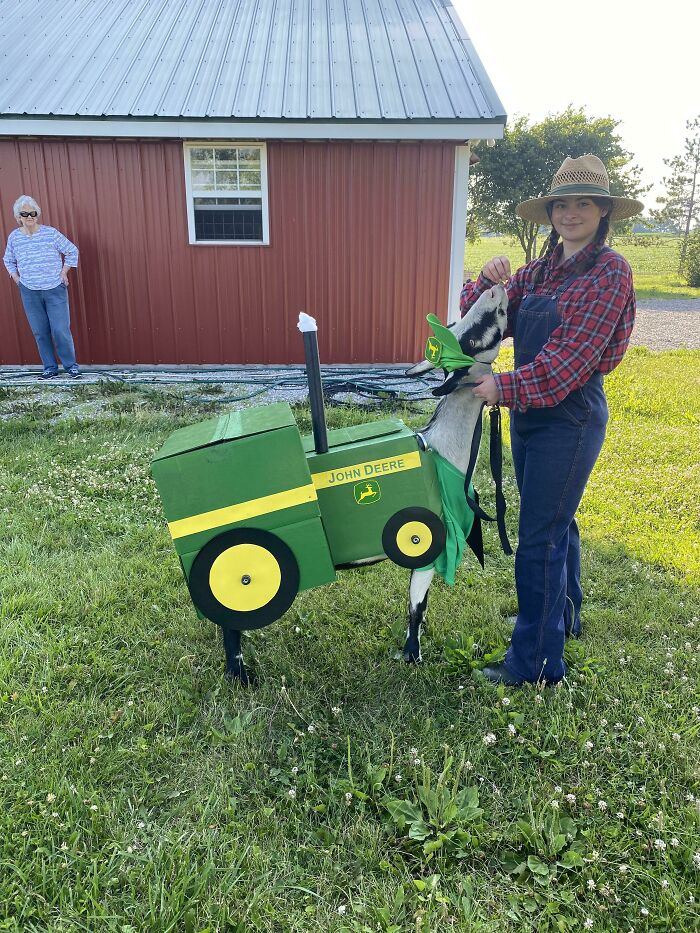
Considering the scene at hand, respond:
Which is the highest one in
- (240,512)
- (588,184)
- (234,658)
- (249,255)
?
(588,184)

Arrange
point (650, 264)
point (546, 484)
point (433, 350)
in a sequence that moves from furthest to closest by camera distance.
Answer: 1. point (650, 264)
2. point (546, 484)
3. point (433, 350)

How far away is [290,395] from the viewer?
759 centimetres

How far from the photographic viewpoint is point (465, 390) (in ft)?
8.48

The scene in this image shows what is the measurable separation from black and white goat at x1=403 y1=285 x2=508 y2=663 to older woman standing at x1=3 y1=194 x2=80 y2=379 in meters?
6.60

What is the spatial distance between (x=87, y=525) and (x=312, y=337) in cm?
261

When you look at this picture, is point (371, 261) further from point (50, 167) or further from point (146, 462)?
point (146, 462)

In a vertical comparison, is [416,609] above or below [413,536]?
below

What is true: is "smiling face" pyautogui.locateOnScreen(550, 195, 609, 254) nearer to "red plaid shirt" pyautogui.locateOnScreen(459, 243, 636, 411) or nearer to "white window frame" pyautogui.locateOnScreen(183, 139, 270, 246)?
"red plaid shirt" pyautogui.locateOnScreen(459, 243, 636, 411)

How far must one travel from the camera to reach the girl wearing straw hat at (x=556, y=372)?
231 centimetres

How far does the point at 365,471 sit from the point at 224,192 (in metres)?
7.00

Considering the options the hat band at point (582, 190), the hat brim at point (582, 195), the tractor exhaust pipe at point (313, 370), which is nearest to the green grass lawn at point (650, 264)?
the hat brim at point (582, 195)

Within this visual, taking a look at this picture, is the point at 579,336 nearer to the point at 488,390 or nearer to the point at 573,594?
the point at 488,390

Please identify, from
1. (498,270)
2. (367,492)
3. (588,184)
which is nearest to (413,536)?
(367,492)

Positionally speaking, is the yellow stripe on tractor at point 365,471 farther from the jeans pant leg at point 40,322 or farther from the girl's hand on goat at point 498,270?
the jeans pant leg at point 40,322
